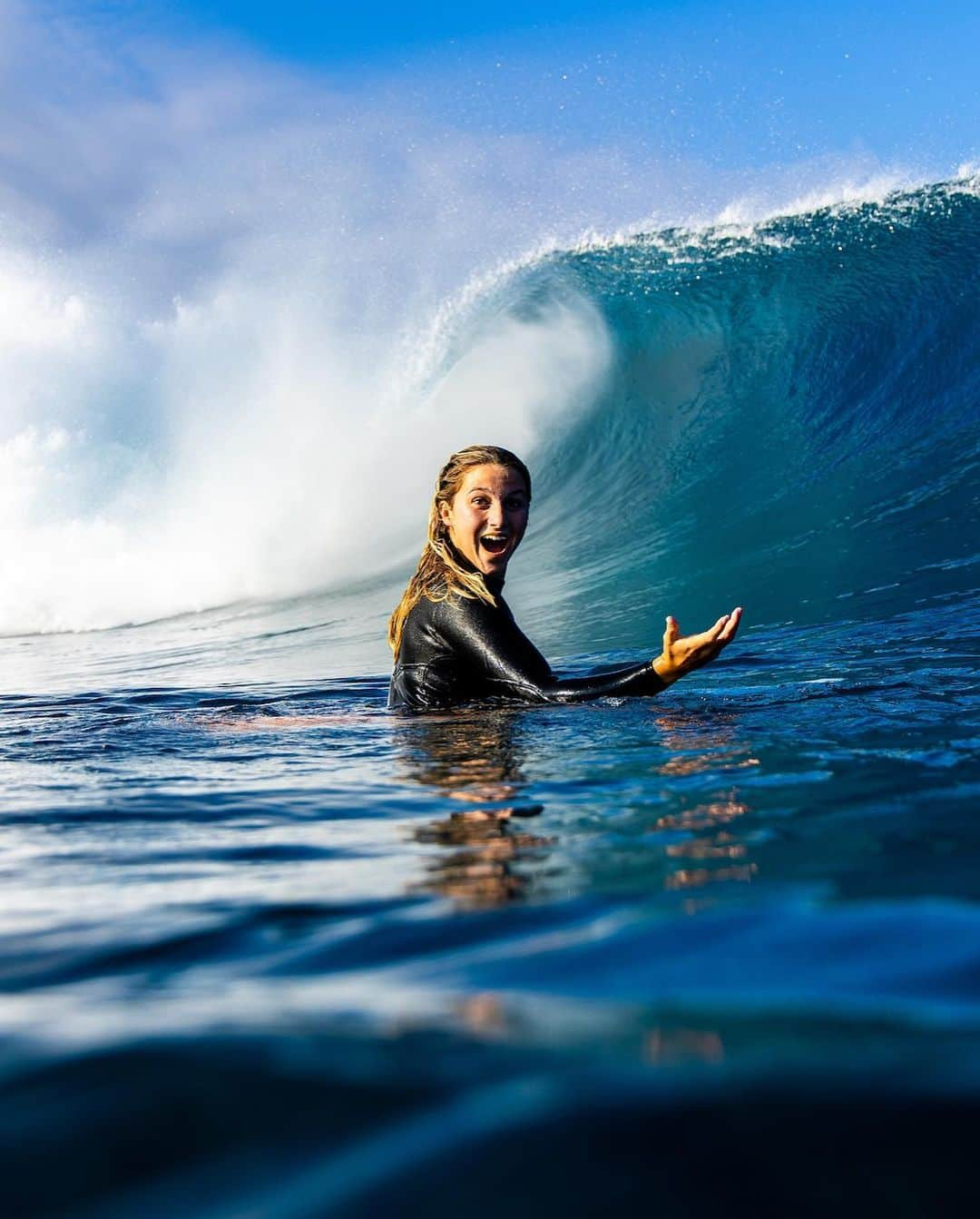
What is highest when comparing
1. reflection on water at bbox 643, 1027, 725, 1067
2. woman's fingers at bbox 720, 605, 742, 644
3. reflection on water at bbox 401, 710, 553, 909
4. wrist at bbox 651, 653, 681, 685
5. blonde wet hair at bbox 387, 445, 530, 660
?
blonde wet hair at bbox 387, 445, 530, 660

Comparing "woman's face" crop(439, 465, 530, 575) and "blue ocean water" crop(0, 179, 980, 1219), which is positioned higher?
"woman's face" crop(439, 465, 530, 575)

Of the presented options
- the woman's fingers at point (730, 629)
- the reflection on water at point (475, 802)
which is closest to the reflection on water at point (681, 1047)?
the reflection on water at point (475, 802)

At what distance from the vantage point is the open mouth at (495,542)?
479 centimetres

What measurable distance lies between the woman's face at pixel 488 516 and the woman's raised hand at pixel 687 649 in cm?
95

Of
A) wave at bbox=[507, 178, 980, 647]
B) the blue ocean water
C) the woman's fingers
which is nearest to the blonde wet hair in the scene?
the blue ocean water

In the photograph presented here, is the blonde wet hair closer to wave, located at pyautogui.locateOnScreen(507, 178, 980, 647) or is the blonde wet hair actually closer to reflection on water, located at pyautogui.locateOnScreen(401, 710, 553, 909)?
reflection on water, located at pyautogui.locateOnScreen(401, 710, 553, 909)

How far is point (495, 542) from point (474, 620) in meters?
0.41

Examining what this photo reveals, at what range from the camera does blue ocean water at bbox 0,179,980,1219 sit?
850 millimetres

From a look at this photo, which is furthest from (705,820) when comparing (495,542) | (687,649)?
(495,542)

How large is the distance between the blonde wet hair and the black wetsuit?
52 mm

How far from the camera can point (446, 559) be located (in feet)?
15.8

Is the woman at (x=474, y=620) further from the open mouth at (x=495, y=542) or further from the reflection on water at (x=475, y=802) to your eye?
the reflection on water at (x=475, y=802)

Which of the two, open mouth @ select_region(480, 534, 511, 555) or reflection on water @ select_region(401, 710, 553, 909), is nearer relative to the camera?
reflection on water @ select_region(401, 710, 553, 909)

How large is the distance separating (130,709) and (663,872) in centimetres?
381
